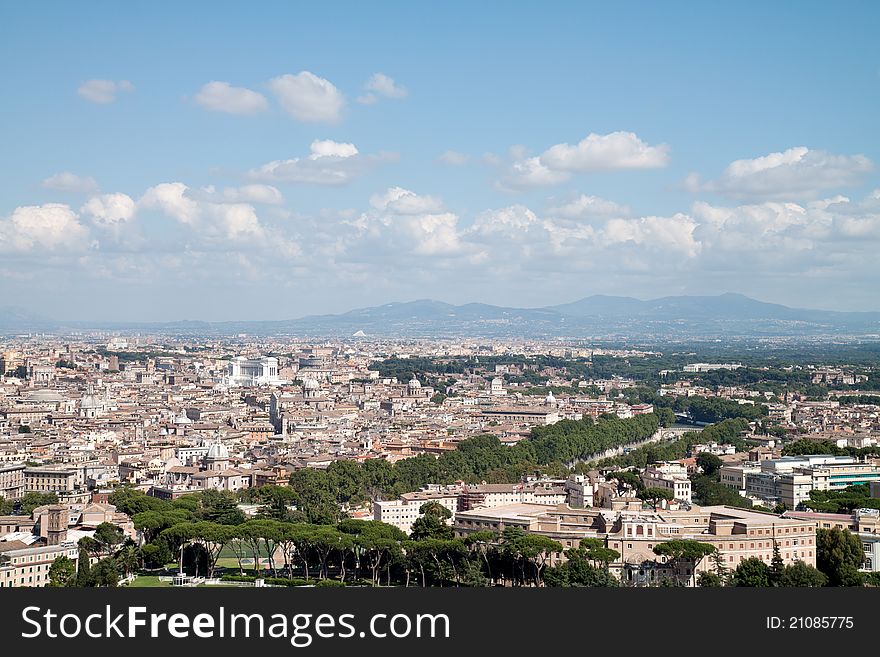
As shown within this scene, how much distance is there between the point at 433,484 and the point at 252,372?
5379cm

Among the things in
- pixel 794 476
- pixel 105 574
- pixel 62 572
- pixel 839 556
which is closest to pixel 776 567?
pixel 839 556

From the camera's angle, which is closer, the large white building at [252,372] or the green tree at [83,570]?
the green tree at [83,570]

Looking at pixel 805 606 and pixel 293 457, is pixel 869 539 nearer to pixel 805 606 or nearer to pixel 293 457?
pixel 805 606

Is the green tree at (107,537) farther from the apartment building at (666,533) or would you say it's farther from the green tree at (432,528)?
the apartment building at (666,533)

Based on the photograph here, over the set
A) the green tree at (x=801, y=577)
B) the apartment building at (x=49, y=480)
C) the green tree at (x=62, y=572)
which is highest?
the green tree at (x=801, y=577)

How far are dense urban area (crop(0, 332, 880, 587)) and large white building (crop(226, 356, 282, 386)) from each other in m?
5.03

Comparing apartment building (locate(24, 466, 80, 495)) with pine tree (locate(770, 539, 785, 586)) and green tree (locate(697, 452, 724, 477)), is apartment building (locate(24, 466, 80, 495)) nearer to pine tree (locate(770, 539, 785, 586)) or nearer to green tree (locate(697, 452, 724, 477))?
green tree (locate(697, 452, 724, 477))

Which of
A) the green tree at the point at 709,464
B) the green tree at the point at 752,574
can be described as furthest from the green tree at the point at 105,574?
the green tree at the point at 709,464

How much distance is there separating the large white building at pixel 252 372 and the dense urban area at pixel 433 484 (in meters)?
5.03

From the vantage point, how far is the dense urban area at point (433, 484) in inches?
837

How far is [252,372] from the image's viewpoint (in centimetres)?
8569

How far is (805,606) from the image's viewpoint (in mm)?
13180

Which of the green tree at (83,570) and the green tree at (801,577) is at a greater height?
the green tree at (801,577)

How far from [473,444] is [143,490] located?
12.0 meters
